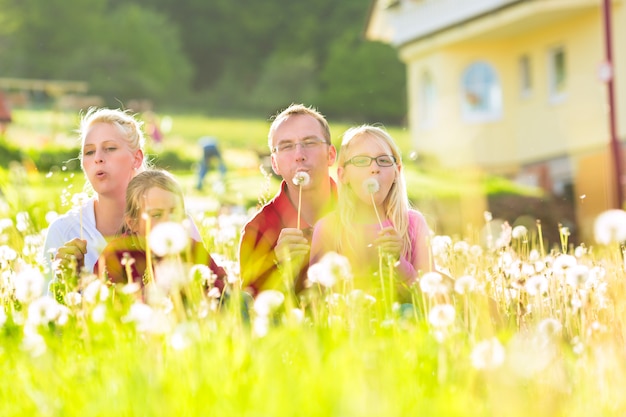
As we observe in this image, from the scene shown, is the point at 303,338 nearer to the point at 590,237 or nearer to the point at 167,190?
the point at 167,190

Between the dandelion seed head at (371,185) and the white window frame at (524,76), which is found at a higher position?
the white window frame at (524,76)

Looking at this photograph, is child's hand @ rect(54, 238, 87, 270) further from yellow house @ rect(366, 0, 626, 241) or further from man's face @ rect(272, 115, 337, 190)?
yellow house @ rect(366, 0, 626, 241)

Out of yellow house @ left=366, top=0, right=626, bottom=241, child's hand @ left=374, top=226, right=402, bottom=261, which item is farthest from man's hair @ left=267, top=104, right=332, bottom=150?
yellow house @ left=366, top=0, right=626, bottom=241

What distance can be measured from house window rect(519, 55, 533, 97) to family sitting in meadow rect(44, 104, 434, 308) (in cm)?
2353

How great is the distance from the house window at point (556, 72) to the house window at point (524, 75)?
52.6 inches

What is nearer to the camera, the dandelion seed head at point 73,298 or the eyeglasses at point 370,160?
the dandelion seed head at point 73,298

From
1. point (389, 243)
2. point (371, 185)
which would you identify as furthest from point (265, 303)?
point (371, 185)

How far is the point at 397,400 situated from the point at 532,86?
83.4ft

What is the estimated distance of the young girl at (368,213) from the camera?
4.69 metres

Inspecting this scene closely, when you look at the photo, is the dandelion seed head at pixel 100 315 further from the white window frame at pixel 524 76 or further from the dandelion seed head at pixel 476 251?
the white window frame at pixel 524 76

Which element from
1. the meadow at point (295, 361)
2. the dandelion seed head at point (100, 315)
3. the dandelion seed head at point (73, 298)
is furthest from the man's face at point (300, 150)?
the dandelion seed head at point (100, 315)

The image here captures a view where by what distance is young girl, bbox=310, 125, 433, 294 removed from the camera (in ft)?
15.4

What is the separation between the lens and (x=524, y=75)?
93.0 ft

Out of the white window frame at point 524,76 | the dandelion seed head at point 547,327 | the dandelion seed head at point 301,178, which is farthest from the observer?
the white window frame at point 524,76
